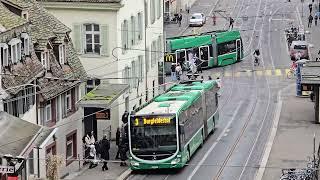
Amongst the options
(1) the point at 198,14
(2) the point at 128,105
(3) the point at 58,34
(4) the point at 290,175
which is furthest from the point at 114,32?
(1) the point at 198,14

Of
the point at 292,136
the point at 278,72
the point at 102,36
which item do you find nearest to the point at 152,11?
the point at 102,36

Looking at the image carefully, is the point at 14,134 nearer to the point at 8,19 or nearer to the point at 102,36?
the point at 8,19

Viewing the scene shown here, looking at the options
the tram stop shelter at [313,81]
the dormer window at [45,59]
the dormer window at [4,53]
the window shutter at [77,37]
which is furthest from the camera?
the tram stop shelter at [313,81]

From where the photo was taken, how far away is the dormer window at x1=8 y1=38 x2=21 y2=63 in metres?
44.8

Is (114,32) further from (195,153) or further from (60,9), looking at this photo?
(195,153)

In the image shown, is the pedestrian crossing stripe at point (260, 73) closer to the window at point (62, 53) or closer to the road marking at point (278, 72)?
the road marking at point (278, 72)

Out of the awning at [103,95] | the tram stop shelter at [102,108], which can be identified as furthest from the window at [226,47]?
the awning at [103,95]

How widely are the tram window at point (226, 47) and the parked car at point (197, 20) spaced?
70.8ft

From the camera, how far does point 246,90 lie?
8162cm

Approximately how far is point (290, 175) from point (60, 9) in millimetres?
25035

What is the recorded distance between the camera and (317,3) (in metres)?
128

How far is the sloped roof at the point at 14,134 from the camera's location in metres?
36.8

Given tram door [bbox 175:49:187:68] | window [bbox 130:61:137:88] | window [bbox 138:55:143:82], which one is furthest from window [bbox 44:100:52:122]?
tram door [bbox 175:49:187:68]

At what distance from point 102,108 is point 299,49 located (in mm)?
42265
